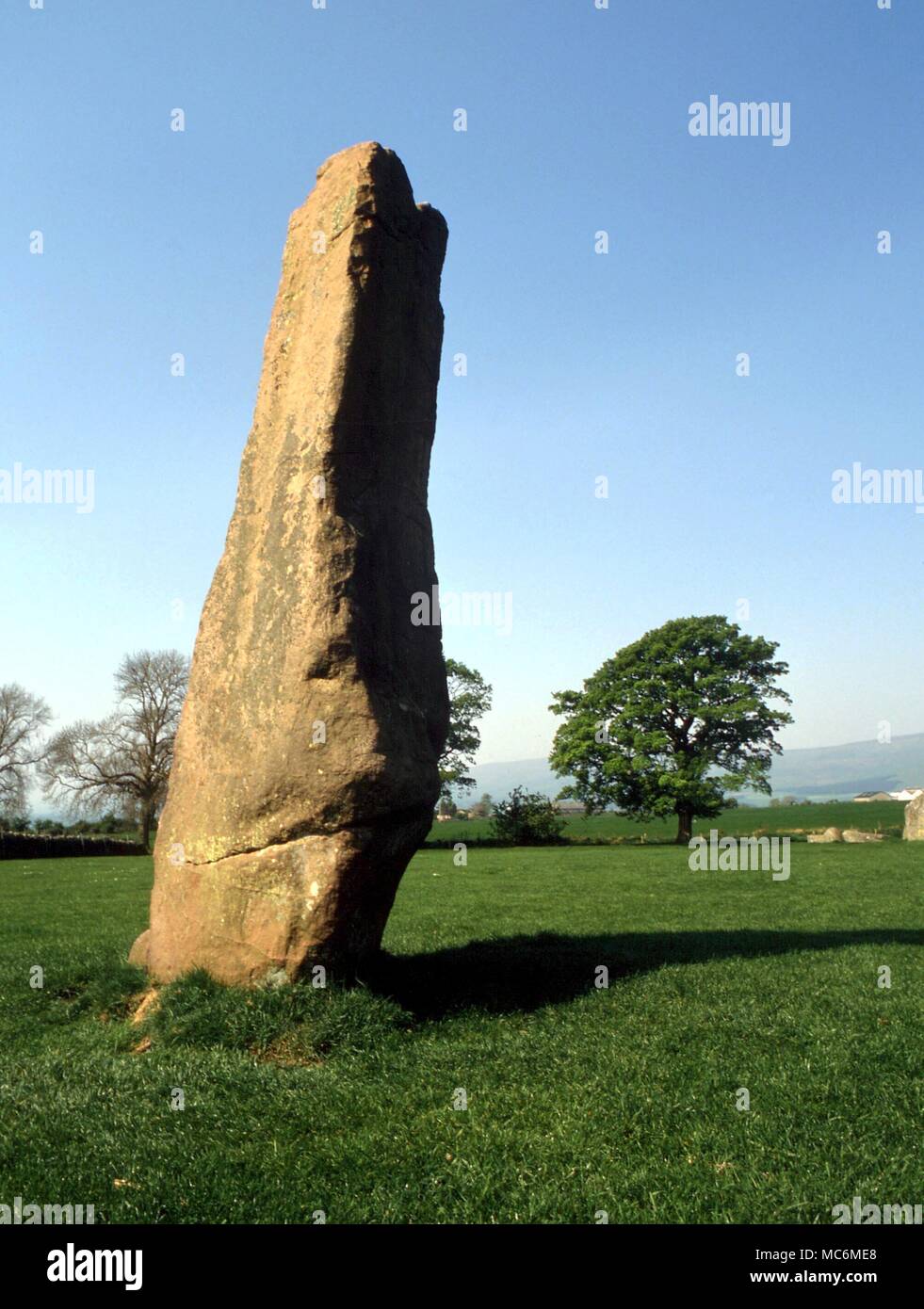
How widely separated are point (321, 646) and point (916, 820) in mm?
38534

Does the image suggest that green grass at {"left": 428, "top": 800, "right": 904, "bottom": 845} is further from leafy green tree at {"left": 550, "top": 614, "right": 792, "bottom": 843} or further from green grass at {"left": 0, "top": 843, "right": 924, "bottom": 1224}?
green grass at {"left": 0, "top": 843, "right": 924, "bottom": 1224}

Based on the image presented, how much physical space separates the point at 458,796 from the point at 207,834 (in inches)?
2347

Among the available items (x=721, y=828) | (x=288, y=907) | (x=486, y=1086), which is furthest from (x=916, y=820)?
(x=486, y=1086)

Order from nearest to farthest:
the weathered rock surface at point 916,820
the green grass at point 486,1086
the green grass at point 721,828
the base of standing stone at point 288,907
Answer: the green grass at point 486,1086, the base of standing stone at point 288,907, the weathered rock surface at point 916,820, the green grass at point 721,828

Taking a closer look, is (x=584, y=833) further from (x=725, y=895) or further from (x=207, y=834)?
(x=207, y=834)

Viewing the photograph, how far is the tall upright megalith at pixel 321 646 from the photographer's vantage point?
7613mm

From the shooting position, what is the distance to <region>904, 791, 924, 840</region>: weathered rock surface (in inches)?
1543

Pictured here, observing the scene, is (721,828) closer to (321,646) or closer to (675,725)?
(675,725)

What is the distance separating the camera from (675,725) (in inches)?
1874

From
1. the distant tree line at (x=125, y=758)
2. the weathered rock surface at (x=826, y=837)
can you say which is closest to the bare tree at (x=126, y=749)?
the distant tree line at (x=125, y=758)

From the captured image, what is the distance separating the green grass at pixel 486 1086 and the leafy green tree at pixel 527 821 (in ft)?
122

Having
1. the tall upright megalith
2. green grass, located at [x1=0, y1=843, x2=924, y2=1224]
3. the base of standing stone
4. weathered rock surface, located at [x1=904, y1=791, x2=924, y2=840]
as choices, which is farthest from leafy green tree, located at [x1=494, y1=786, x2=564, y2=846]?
the base of standing stone

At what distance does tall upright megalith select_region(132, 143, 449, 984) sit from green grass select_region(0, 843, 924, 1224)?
2.45 feet

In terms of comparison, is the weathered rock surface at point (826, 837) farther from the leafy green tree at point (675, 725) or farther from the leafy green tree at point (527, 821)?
the leafy green tree at point (527, 821)
